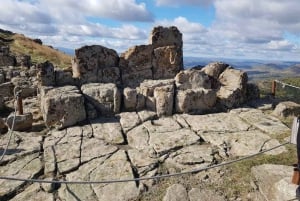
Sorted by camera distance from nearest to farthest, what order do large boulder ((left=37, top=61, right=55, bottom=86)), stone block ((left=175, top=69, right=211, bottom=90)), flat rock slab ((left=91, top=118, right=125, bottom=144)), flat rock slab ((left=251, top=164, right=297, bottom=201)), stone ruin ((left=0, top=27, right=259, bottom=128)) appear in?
flat rock slab ((left=251, top=164, right=297, bottom=201))
flat rock slab ((left=91, top=118, right=125, bottom=144))
stone ruin ((left=0, top=27, right=259, bottom=128))
large boulder ((left=37, top=61, right=55, bottom=86))
stone block ((left=175, top=69, right=211, bottom=90))

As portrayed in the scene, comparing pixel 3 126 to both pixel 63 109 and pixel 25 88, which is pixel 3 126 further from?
pixel 25 88

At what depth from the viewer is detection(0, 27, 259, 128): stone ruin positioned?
668 inches

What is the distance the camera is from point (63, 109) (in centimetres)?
1620

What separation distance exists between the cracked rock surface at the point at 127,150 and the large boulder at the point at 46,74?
3.57 meters

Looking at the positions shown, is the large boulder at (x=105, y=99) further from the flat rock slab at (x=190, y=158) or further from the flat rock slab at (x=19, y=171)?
the flat rock slab at (x=190, y=158)

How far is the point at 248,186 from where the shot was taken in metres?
11.4

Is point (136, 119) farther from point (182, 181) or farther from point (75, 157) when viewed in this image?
point (182, 181)

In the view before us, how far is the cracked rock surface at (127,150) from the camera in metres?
11.5

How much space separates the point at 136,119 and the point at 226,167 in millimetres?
5677

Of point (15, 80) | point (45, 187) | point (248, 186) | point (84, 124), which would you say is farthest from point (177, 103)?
point (15, 80)

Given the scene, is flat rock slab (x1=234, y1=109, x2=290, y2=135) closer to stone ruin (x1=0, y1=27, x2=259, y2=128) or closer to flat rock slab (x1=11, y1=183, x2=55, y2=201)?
stone ruin (x1=0, y1=27, x2=259, y2=128)

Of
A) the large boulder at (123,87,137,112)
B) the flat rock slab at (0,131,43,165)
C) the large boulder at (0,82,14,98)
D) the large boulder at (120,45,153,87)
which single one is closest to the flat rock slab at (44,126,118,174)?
the flat rock slab at (0,131,43,165)

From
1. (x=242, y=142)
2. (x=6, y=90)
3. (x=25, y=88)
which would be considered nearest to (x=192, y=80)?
(x=242, y=142)

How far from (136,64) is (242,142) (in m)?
8.86
